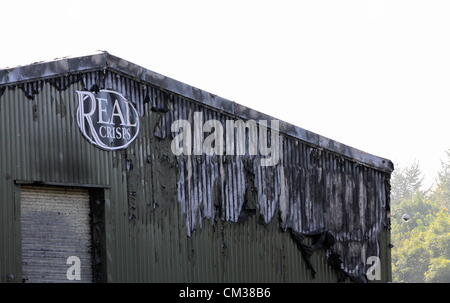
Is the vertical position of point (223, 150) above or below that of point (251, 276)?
above

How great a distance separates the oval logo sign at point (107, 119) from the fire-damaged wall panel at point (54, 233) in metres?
1.18

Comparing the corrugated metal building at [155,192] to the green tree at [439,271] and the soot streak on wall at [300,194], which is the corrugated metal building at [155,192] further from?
the green tree at [439,271]

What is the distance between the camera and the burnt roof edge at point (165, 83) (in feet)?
66.2

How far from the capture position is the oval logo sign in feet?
68.9

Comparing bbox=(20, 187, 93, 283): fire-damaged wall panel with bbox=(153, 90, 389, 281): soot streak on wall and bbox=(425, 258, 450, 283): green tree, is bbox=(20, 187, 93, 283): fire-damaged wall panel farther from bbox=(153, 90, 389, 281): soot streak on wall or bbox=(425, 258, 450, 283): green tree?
bbox=(425, 258, 450, 283): green tree

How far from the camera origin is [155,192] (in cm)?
2223

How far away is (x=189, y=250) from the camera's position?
74.2 feet

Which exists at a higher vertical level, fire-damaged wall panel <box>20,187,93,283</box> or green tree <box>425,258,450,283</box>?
fire-damaged wall panel <box>20,187,93,283</box>

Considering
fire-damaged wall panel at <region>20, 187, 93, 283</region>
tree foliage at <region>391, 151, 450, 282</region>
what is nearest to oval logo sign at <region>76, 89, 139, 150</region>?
fire-damaged wall panel at <region>20, 187, 93, 283</region>

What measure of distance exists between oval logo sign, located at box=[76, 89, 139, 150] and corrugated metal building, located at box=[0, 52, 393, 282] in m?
0.02

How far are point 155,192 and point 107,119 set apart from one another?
1962mm

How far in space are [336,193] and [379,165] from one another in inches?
59.2
